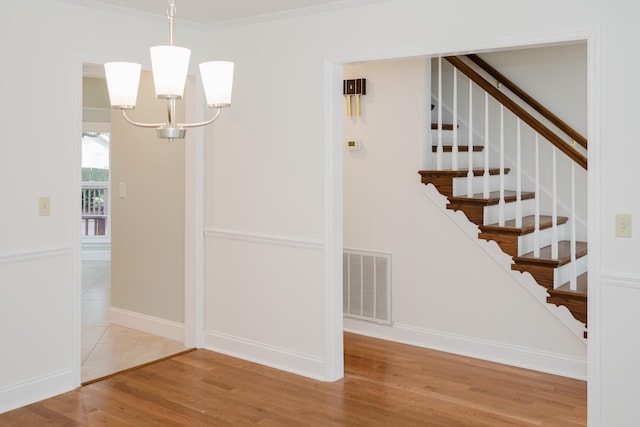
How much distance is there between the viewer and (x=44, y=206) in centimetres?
374

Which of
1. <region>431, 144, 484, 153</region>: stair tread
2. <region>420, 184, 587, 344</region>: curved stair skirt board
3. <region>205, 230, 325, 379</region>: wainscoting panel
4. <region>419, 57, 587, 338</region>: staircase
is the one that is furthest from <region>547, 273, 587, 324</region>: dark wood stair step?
<region>205, 230, 325, 379</region>: wainscoting panel

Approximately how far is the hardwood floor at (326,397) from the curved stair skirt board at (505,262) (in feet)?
1.24

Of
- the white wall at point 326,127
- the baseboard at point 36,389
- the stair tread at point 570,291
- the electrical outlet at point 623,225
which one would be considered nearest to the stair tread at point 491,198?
the stair tread at point 570,291

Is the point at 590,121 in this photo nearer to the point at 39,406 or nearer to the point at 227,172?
the point at 227,172

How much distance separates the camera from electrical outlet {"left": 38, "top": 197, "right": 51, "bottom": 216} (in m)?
3.72

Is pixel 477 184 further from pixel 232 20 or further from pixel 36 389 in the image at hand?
pixel 36 389

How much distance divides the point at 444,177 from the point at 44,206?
2705 mm

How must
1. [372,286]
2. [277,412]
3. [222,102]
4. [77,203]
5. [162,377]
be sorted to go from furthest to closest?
1. [372,286]
2. [162,377]
3. [77,203]
4. [277,412]
5. [222,102]

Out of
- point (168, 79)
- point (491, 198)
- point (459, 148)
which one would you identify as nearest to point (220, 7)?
point (168, 79)

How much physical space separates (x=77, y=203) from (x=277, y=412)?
1779mm

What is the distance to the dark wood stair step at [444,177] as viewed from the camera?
455 centimetres

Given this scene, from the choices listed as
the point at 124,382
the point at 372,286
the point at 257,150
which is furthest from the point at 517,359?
the point at 124,382

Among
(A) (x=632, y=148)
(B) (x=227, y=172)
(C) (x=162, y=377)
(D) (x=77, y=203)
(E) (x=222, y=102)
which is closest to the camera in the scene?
(E) (x=222, y=102)

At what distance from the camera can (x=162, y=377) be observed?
4180 mm
